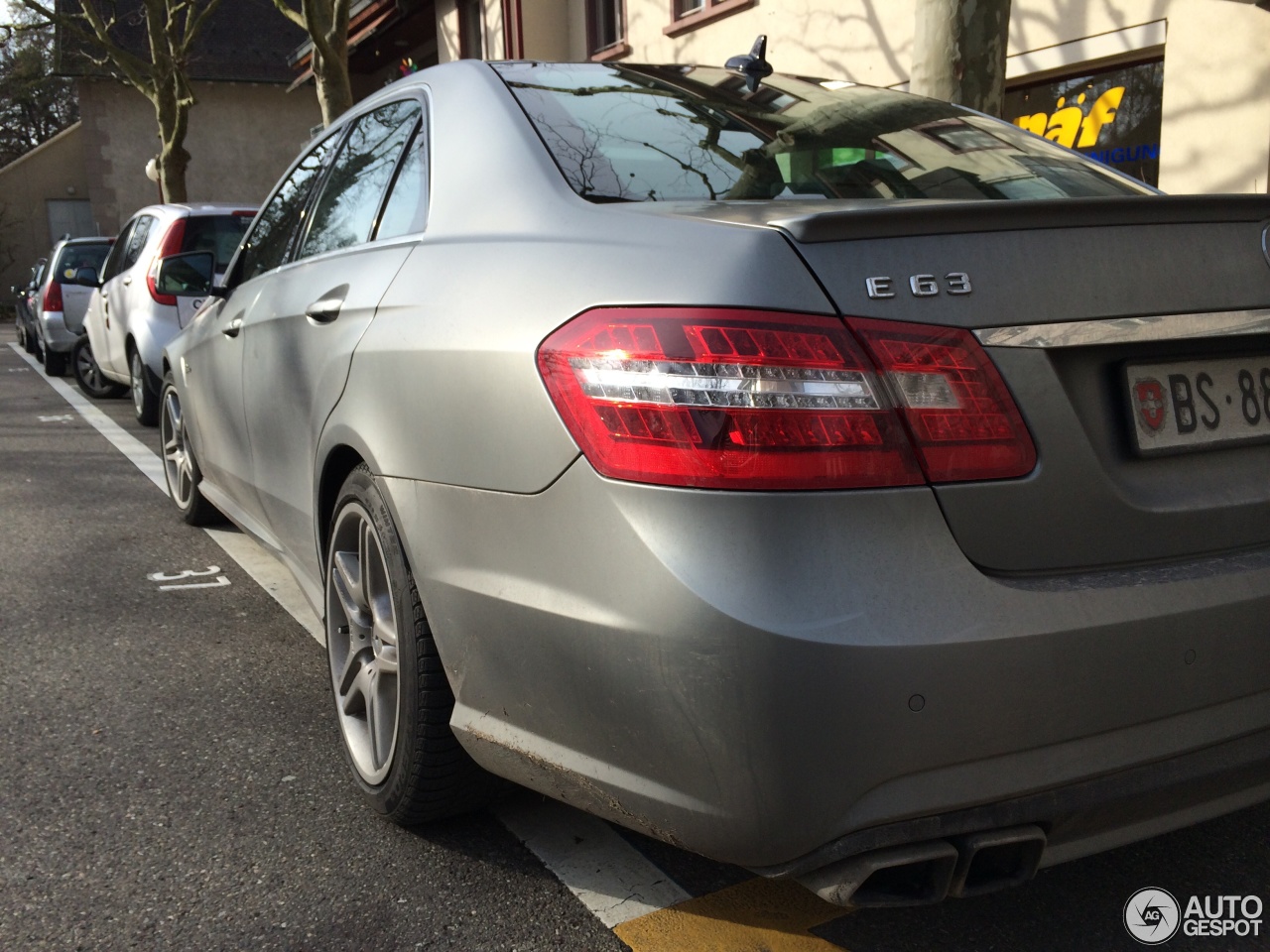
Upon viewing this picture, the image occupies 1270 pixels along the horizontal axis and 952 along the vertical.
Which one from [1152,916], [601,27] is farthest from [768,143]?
[601,27]

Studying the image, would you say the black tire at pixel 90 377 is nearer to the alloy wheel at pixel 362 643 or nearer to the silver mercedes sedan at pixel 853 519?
the alloy wheel at pixel 362 643

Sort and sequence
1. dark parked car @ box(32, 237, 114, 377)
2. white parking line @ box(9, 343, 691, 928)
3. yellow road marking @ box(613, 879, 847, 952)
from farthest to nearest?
1. dark parked car @ box(32, 237, 114, 377)
2. white parking line @ box(9, 343, 691, 928)
3. yellow road marking @ box(613, 879, 847, 952)

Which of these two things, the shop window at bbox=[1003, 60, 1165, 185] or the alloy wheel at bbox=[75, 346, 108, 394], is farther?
the alloy wheel at bbox=[75, 346, 108, 394]

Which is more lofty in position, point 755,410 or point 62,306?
point 755,410

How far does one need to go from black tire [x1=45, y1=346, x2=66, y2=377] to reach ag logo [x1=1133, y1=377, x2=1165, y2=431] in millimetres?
14235

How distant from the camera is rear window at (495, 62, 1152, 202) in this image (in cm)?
238

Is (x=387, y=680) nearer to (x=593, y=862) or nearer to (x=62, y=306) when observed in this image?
(x=593, y=862)

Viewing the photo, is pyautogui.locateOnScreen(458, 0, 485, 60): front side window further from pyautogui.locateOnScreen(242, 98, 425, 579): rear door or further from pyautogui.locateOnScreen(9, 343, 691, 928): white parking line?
pyautogui.locateOnScreen(9, 343, 691, 928): white parking line

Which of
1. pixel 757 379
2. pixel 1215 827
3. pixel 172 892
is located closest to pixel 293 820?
pixel 172 892

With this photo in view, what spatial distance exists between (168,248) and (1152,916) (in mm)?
8179

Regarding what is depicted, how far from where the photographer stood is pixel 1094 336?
6.13 feet

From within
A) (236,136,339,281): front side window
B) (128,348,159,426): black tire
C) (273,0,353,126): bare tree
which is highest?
(273,0,353,126): bare tree

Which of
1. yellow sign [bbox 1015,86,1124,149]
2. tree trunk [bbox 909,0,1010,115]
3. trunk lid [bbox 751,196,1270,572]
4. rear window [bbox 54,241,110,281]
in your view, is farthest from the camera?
rear window [bbox 54,241,110,281]

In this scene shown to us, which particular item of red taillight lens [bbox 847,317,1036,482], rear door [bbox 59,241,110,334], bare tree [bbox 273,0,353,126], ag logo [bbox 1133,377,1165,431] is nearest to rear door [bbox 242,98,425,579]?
red taillight lens [bbox 847,317,1036,482]
